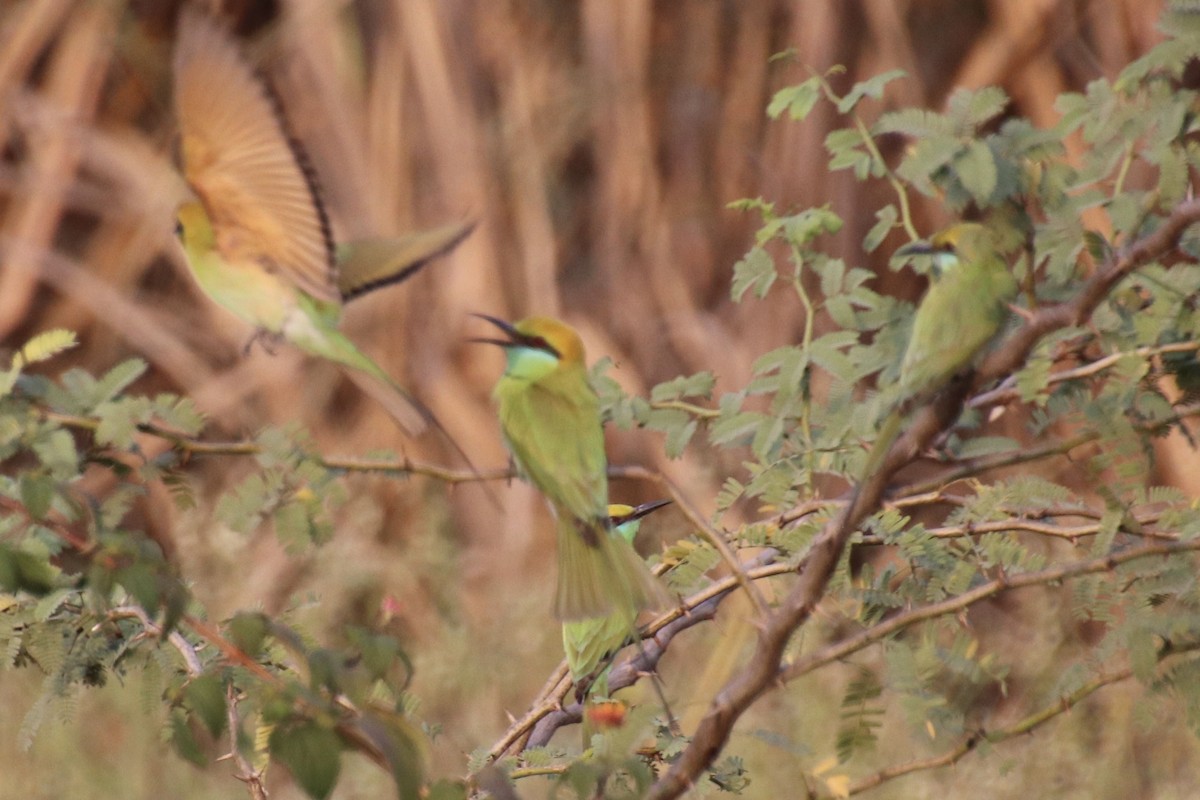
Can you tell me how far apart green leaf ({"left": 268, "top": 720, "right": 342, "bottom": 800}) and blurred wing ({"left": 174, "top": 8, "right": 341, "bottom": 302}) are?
287 mm

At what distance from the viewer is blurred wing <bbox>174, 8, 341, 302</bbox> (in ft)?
2.93

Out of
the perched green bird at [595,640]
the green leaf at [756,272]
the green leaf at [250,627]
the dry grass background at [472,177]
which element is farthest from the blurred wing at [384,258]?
the dry grass background at [472,177]

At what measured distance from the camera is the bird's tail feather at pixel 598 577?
979 mm

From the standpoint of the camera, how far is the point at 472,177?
14.4 feet

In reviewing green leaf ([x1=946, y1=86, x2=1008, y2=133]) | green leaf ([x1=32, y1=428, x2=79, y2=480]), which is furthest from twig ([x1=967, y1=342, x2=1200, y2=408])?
green leaf ([x1=32, y1=428, x2=79, y2=480])

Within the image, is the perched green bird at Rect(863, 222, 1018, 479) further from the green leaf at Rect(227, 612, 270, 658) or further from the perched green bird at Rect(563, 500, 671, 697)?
the perched green bird at Rect(563, 500, 671, 697)

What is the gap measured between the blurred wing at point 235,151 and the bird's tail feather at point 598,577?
29cm

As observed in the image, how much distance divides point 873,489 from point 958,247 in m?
0.22

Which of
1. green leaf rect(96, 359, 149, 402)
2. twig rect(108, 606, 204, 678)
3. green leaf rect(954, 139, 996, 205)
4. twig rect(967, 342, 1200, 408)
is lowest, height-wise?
twig rect(108, 606, 204, 678)

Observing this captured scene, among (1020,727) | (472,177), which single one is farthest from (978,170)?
(472,177)

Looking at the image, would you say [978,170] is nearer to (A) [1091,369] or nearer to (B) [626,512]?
(A) [1091,369]

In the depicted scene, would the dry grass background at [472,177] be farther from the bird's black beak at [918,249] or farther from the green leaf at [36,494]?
the green leaf at [36,494]

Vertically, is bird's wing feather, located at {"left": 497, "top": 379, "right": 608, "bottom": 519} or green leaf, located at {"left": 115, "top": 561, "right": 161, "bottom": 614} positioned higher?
green leaf, located at {"left": 115, "top": 561, "right": 161, "bottom": 614}

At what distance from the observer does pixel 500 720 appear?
3.16 m
